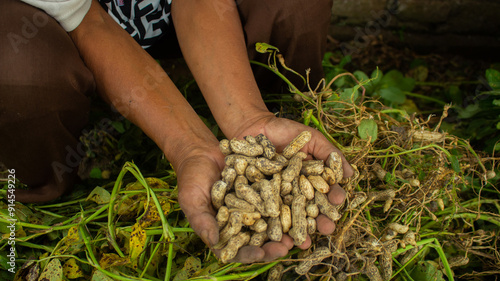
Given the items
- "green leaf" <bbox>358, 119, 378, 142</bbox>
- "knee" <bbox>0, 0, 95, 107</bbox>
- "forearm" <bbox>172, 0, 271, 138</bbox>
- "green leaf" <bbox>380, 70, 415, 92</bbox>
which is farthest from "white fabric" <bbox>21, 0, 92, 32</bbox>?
"green leaf" <bbox>380, 70, 415, 92</bbox>

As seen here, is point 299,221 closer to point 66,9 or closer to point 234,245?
point 234,245

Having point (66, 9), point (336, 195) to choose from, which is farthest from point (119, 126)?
point (336, 195)

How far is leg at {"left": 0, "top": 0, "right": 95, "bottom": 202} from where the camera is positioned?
3.80 ft

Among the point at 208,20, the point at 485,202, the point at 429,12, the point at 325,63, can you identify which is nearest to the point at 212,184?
the point at 208,20

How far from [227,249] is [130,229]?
0.40 m

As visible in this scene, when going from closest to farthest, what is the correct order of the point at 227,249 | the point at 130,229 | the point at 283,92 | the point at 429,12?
the point at 227,249 < the point at 130,229 < the point at 283,92 < the point at 429,12

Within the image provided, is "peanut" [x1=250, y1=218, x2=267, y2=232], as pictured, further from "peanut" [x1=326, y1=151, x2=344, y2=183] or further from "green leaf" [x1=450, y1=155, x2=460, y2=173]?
"green leaf" [x1=450, y1=155, x2=460, y2=173]

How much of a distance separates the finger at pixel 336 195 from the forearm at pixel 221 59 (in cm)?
33

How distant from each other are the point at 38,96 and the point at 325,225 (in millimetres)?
909

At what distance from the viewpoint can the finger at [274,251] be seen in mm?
992

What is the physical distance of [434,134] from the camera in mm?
1381

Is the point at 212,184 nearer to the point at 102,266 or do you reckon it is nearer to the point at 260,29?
the point at 102,266

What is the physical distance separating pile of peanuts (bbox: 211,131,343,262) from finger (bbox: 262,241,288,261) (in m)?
0.02

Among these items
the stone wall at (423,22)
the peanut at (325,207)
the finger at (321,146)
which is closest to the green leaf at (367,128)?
the finger at (321,146)
